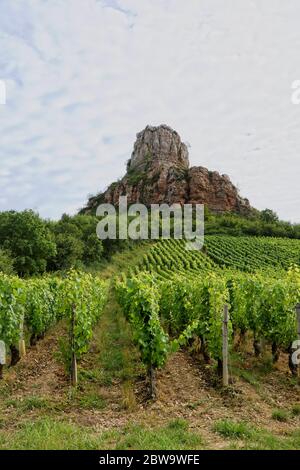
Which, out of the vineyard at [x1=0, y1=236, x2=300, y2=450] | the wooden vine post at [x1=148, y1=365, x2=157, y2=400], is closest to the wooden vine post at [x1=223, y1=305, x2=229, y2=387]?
the vineyard at [x1=0, y1=236, x2=300, y2=450]

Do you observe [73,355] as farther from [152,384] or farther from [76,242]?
[76,242]

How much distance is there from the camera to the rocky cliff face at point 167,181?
102750 mm

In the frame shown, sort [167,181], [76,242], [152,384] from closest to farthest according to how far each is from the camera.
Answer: [152,384] < [76,242] < [167,181]

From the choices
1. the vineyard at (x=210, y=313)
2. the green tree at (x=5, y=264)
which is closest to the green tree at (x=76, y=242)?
the green tree at (x=5, y=264)

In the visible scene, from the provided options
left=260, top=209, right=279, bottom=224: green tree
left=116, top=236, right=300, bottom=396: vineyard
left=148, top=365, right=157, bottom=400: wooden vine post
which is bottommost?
left=148, top=365, right=157, bottom=400: wooden vine post

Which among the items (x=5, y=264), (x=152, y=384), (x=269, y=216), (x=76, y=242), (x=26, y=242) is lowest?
(x=152, y=384)

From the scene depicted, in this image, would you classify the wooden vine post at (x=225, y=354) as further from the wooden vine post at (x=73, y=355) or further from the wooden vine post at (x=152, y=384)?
the wooden vine post at (x=73, y=355)

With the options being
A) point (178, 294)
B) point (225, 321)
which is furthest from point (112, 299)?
point (225, 321)

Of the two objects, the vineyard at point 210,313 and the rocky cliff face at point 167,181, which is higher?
the rocky cliff face at point 167,181

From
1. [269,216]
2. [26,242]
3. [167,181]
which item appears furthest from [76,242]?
[167,181]

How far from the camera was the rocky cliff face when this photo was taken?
10275cm

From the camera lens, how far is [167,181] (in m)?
109

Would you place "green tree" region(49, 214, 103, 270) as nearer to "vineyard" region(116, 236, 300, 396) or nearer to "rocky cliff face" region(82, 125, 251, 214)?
"vineyard" region(116, 236, 300, 396)
